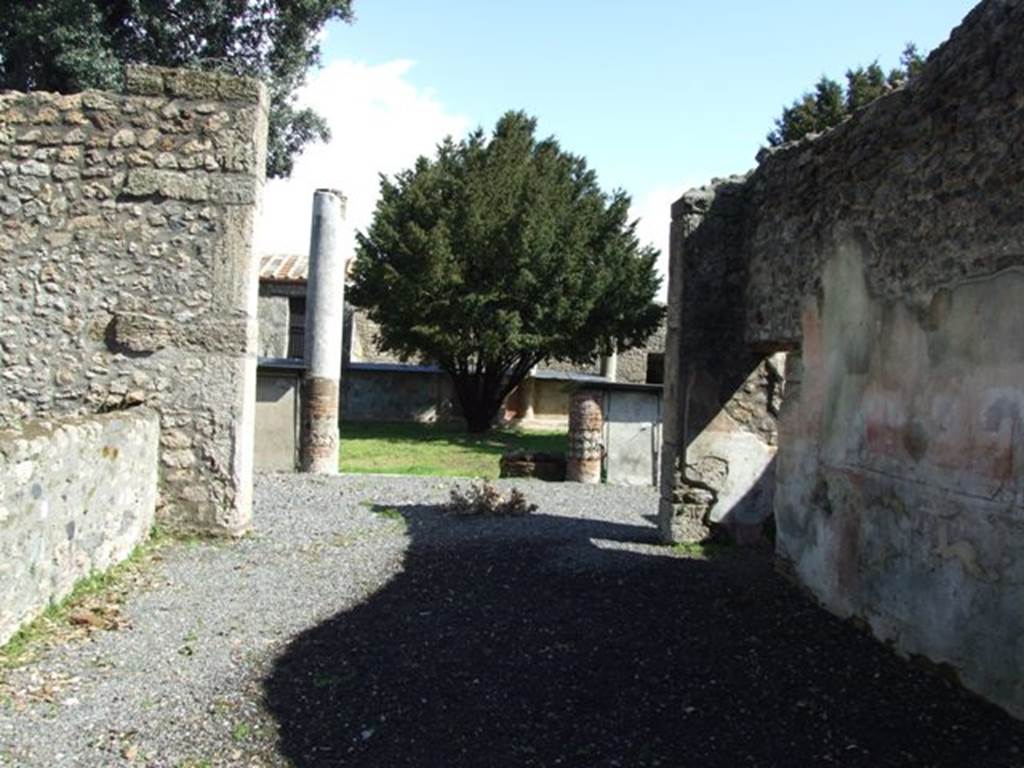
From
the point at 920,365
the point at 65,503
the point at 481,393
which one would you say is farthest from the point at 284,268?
the point at 920,365

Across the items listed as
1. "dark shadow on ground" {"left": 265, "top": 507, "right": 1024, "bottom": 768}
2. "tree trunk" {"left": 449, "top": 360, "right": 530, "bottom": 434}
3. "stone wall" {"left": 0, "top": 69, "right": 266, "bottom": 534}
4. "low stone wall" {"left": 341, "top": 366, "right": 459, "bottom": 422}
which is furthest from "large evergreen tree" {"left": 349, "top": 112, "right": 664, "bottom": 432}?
"dark shadow on ground" {"left": 265, "top": 507, "right": 1024, "bottom": 768}

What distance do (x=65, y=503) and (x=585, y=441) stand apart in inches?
355

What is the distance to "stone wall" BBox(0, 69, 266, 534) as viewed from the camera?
7516mm

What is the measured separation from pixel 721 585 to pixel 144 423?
14.7 feet

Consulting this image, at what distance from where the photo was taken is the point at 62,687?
432 cm

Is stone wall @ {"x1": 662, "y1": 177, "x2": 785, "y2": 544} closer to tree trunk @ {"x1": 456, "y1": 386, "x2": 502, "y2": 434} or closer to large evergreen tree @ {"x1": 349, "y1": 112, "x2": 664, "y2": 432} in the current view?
large evergreen tree @ {"x1": 349, "y1": 112, "x2": 664, "y2": 432}

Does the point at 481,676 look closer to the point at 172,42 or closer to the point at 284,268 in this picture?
the point at 172,42

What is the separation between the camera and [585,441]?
13625mm

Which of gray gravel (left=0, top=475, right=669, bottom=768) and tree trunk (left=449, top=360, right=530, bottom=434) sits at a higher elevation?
tree trunk (left=449, top=360, right=530, bottom=434)

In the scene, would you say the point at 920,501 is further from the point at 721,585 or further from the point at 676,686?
the point at 721,585

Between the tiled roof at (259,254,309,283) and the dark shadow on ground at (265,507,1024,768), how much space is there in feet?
80.5

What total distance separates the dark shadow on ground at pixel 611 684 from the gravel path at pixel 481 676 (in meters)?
0.01

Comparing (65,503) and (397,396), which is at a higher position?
(397,396)

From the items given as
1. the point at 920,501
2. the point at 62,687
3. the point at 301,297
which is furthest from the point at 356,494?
the point at 301,297
